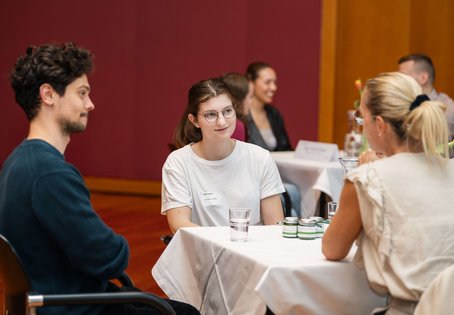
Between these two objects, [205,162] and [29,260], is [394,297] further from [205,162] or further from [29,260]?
[205,162]

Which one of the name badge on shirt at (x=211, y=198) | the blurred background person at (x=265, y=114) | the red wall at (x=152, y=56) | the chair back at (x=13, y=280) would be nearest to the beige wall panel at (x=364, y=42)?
the red wall at (x=152, y=56)

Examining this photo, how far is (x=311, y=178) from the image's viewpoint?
201 inches

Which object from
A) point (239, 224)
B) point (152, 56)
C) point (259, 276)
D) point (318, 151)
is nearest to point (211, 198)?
point (239, 224)

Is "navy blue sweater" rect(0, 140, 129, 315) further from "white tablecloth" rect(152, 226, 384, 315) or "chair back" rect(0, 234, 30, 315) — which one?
"white tablecloth" rect(152, 226, 384, 315)

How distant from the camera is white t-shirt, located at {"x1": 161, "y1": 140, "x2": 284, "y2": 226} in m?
3.34

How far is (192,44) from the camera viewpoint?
26.7ft

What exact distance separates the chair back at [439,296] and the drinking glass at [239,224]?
0.69 metres

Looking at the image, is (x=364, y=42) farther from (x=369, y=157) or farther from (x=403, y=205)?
(x=403, y=205)

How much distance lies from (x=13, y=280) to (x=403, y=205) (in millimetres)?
1093

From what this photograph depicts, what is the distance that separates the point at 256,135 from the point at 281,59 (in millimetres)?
2134

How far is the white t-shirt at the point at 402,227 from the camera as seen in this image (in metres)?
2.19

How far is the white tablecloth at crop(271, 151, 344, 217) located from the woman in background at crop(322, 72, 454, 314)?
2.57 m

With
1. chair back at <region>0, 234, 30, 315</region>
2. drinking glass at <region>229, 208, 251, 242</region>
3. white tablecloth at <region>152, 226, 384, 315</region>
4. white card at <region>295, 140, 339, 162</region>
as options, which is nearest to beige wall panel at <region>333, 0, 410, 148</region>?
white card at <region>295, 140, 339, 162</region>

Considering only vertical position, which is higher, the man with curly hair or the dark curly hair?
the dark curly hair
